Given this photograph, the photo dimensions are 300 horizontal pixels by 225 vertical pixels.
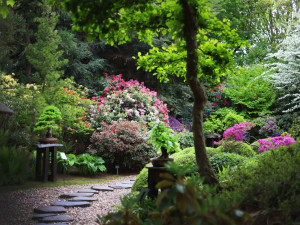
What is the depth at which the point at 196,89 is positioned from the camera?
11.4 ft

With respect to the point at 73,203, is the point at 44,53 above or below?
above

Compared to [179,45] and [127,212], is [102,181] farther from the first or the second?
[127,212]

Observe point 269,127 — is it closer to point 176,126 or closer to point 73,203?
point 176,126

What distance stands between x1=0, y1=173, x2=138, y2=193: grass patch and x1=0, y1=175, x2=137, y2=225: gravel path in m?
0.25

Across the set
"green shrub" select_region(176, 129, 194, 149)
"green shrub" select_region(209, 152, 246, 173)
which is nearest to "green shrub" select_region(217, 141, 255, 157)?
"green shrub" select_region(209, 152, 246, 173)

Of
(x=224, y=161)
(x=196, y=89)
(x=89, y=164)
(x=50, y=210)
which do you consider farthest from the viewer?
(x=89, y=164)

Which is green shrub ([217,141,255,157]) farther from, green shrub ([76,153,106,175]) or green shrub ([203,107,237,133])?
green shrub ([203,107,237,133])

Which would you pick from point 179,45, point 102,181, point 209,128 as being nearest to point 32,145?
point 102,181

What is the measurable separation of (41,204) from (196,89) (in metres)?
3.20

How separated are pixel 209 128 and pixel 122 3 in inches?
364

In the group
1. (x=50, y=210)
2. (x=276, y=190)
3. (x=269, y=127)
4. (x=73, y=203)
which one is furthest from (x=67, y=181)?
(x=269, y=127)

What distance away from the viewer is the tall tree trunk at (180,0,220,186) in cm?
327

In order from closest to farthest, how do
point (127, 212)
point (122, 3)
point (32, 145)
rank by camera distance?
point (127, 212)
point (122, 3)
point (32, 145)

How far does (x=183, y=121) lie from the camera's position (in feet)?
42.2
